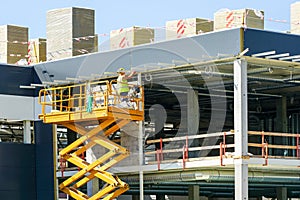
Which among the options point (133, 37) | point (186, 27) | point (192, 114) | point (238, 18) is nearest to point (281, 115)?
point (192, 114)

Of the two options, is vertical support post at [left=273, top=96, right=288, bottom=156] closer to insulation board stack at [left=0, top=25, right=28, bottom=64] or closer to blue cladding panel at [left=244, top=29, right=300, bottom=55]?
blue cladding panel at [left=244, top=29, right=300, bottom=55]

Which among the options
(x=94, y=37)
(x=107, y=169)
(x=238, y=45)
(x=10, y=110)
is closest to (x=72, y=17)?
(x=94, y=37)

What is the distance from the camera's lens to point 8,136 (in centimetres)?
3988

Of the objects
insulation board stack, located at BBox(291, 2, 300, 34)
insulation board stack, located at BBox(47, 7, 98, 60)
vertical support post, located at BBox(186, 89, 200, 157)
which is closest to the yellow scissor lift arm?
insulation board stack, located at BBox(47, 7, 98, 60)

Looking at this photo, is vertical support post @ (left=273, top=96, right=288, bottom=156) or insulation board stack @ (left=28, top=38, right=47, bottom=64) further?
vertical support post @ (left=273, top=96, right=288, bottom=156)

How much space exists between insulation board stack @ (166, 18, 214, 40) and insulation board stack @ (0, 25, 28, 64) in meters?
7.04

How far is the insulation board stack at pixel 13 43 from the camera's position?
36.6m

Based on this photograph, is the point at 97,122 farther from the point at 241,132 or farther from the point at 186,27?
the point at 241,132

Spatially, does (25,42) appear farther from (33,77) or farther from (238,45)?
(238,45)

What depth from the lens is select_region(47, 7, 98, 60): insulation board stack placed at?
35.2m

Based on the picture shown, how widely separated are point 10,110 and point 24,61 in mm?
2819

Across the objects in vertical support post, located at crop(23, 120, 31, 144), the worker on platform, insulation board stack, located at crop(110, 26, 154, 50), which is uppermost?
insulation board stack, located at crop(110, 26, 154, 50)

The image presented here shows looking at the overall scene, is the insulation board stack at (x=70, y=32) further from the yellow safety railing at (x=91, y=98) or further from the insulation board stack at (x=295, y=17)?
the insulation board stack at (x=295, y=17)

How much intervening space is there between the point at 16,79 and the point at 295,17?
10.6m
